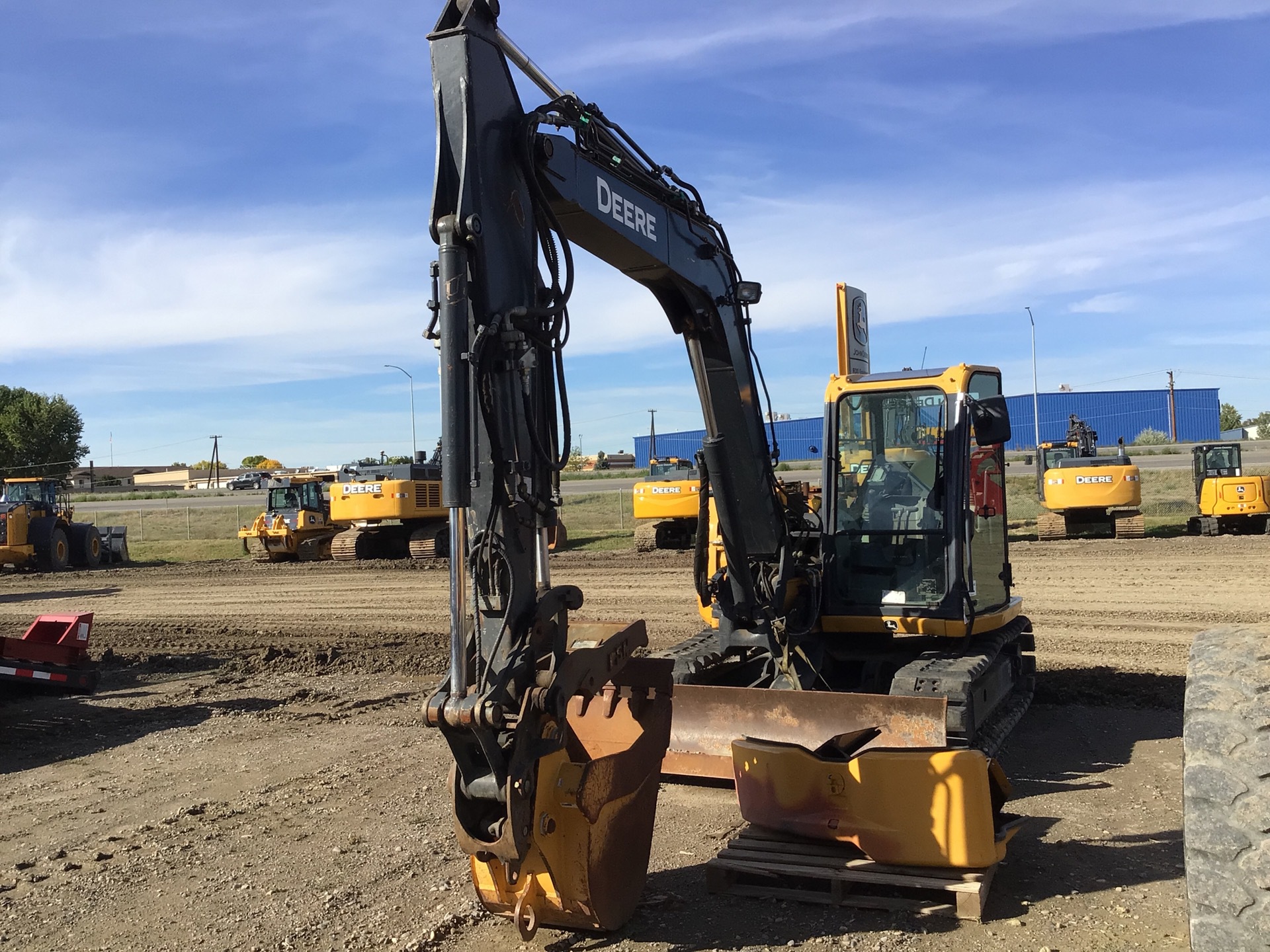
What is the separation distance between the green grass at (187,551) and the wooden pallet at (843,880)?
88.3ft

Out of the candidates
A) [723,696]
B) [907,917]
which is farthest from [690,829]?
[907,917]

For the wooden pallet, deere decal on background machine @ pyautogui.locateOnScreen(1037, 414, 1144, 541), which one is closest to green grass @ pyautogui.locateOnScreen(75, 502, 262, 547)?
deere decal on background machine @ pyautogui.locateOnScreen(1037, 414, 1144, 541)

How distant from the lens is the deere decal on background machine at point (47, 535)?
27.2m

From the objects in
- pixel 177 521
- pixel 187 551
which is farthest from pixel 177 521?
pixel 187 551

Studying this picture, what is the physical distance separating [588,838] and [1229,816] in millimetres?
2437

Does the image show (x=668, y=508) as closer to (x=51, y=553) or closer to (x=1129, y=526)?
(x=1129, y=526)

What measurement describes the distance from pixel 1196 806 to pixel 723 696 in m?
3.92

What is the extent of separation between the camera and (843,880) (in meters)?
4.94

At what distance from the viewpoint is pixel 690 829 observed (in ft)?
20.0

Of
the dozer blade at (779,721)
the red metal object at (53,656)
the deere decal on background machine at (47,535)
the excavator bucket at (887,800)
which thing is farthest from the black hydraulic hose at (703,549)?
the deere decal on background machine at (47,535)

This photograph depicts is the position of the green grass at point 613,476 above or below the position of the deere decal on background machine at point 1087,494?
above

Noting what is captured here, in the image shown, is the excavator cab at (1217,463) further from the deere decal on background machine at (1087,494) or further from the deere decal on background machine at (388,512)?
the deere decal on background machine at (388,512)

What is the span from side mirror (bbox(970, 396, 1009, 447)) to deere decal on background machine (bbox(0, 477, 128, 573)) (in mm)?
26672

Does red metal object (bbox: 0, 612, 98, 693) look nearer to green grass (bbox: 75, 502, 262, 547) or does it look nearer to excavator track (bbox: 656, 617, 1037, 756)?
excavator track (bbox: 656, 617, 1037, 756)
